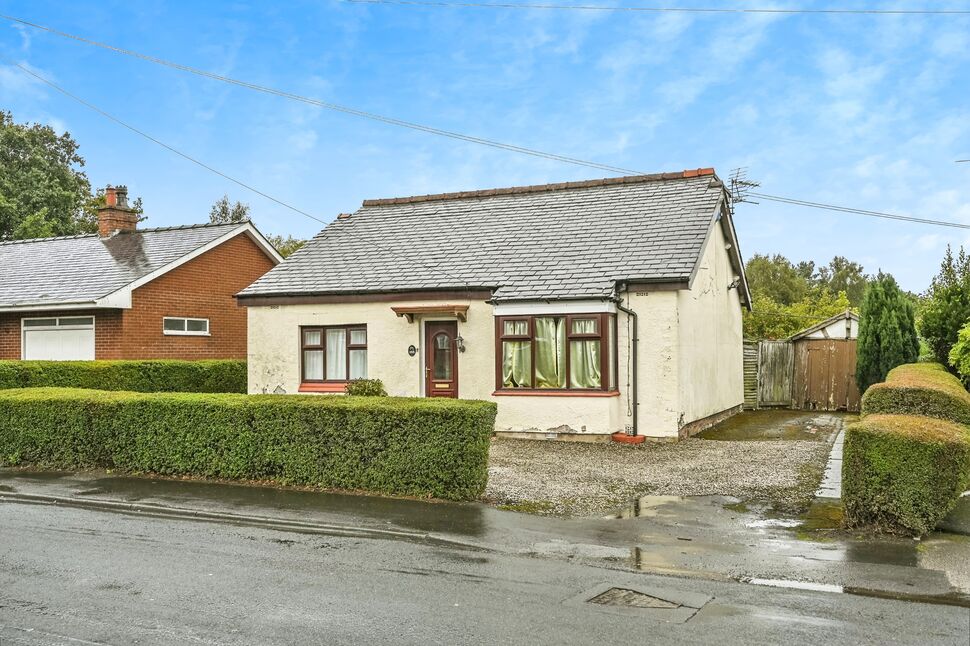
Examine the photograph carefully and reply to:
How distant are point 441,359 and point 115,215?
15341mm

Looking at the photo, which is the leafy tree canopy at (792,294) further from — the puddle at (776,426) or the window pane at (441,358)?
the window pane at (441,358)

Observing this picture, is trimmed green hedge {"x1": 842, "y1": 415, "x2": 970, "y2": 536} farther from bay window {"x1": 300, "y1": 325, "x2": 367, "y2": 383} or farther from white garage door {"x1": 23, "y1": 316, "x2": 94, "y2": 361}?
white garage door {"x1": 23, "y1": 316, "x2": 94, "y2": 361}

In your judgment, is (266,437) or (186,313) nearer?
(266,437)

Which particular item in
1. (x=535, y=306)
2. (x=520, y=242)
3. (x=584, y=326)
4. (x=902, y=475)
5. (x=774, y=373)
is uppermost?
(x=520, y=242)

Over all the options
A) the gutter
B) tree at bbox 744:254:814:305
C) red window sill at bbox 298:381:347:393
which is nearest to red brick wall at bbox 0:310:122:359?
red window sill at bbox 298:381:347:393

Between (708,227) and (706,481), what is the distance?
22.9ft

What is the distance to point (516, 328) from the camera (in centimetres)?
1642

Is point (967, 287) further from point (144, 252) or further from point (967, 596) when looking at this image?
point (144, 252)

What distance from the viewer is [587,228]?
61.5 feet

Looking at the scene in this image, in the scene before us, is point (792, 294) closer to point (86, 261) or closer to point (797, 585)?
point (86, 261)

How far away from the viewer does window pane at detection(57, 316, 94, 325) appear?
73.5 feet

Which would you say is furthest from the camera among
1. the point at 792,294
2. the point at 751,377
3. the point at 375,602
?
the point at 792,294

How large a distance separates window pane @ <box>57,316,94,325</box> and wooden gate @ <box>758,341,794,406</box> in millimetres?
18661

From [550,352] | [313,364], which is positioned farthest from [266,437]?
[313,364]
